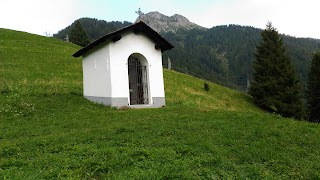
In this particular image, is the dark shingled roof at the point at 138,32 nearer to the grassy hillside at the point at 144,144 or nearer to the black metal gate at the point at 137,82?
the black metal gate at the point at 137,82

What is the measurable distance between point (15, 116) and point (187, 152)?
10480mm

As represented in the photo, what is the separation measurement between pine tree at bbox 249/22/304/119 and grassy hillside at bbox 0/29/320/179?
21026mm

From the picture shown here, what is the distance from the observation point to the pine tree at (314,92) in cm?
4145

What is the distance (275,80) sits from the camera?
3525cm

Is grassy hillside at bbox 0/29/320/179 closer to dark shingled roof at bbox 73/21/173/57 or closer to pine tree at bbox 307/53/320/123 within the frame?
dark shingled roof at bbox 73/21/173/57

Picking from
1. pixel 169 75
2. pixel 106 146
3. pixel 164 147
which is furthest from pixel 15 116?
pixel 169 75

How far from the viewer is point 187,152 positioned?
8.94m

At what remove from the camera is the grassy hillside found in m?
7.61

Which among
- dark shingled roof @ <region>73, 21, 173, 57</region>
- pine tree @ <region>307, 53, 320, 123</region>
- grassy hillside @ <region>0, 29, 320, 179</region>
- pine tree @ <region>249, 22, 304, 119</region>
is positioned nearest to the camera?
grassy hillside @ <region>0, 29, 320, 179</region>

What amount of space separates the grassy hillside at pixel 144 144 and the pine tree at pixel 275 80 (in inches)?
828

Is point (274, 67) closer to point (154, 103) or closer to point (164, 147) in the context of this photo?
point (154, 103)

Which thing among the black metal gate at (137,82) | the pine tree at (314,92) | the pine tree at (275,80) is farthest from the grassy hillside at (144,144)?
the pine tree at (314,92)

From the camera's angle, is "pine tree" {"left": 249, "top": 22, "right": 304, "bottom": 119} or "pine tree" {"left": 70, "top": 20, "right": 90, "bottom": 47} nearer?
"pine tree" {"left": 249, "top": 22, "right": 304, "bottom": 119}

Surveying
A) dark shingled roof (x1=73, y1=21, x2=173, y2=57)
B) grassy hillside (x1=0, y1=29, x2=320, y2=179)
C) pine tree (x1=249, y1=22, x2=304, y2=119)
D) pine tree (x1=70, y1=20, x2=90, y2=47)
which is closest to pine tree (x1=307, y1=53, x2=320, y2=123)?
pine tree (x1=249, y1=22, x2=304, y2=119)
